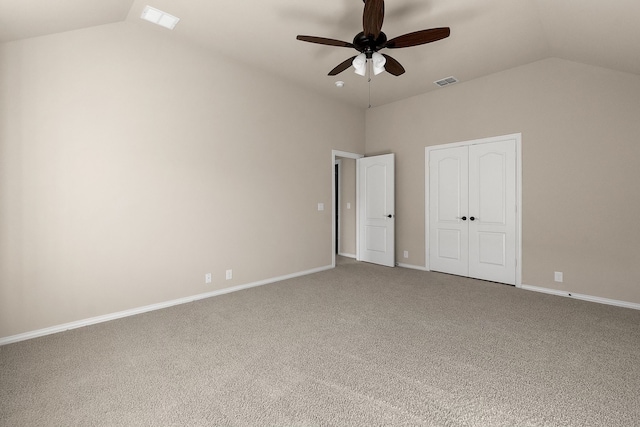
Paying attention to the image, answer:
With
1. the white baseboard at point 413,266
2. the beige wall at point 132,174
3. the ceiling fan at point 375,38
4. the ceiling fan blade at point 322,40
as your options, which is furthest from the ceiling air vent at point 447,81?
the white baseboard at point 413,266

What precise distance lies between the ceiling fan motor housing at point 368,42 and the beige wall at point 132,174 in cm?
204

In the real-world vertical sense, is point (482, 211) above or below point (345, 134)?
below

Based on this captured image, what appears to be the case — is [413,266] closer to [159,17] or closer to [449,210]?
[449,210]

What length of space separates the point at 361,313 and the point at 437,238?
2.51m

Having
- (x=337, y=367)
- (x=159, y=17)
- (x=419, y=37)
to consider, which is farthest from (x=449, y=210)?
(x=159, y=17)

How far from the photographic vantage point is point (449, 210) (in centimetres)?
508

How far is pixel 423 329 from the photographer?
9.62 feet

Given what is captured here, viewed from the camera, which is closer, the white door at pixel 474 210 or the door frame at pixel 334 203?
the white door at pixel 474 210

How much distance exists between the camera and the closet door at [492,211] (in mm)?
4438

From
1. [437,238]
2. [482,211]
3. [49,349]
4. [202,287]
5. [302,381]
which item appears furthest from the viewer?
[437,238]

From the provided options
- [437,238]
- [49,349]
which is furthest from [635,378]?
[49,349]

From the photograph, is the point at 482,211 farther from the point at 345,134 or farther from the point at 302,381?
the point at 302,381

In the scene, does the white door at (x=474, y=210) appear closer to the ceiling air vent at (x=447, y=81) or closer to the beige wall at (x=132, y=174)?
the ceiling air vent at (x=447, y=81)

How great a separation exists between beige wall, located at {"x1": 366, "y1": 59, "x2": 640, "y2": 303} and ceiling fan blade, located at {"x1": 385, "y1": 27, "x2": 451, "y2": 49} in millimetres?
2450
